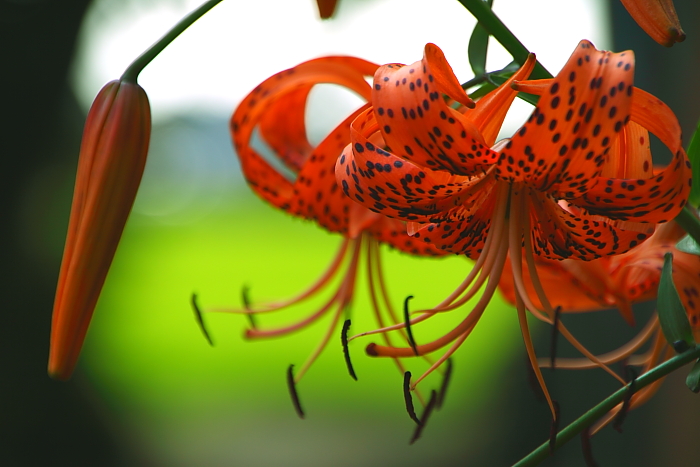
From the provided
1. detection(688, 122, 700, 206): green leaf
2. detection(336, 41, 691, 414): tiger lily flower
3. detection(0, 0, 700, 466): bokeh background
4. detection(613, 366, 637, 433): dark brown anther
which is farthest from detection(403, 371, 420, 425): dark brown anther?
detection(0, 0, 700, 466): bokeh background

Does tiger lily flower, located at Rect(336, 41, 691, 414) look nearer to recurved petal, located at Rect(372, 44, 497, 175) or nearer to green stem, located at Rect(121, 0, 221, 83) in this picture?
recurved petal, located at Rect(372, 44, 497, 175)

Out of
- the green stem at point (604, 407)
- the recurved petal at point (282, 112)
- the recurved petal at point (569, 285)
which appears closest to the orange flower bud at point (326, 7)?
the recurved petal at point (282, 112)

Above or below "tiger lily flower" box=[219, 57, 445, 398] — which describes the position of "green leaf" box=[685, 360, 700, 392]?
below

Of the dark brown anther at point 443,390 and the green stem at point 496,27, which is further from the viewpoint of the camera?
the dark brown anther at point 443,390

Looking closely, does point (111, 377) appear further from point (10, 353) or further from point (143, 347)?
point (10, 353)

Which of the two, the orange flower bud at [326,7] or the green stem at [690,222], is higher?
the orange flower bud at [326,7]

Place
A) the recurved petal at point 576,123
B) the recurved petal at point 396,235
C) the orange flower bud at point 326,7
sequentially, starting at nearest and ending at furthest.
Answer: the recurved petal at point 576,123 < the orange flower bud at point 326,7 < the recurved petal at point 396,235

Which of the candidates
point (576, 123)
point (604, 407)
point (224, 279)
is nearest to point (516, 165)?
point (576, 123)

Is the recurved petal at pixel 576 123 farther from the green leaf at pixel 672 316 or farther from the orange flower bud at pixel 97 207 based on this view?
the orange flower bud at pixel 97 207
